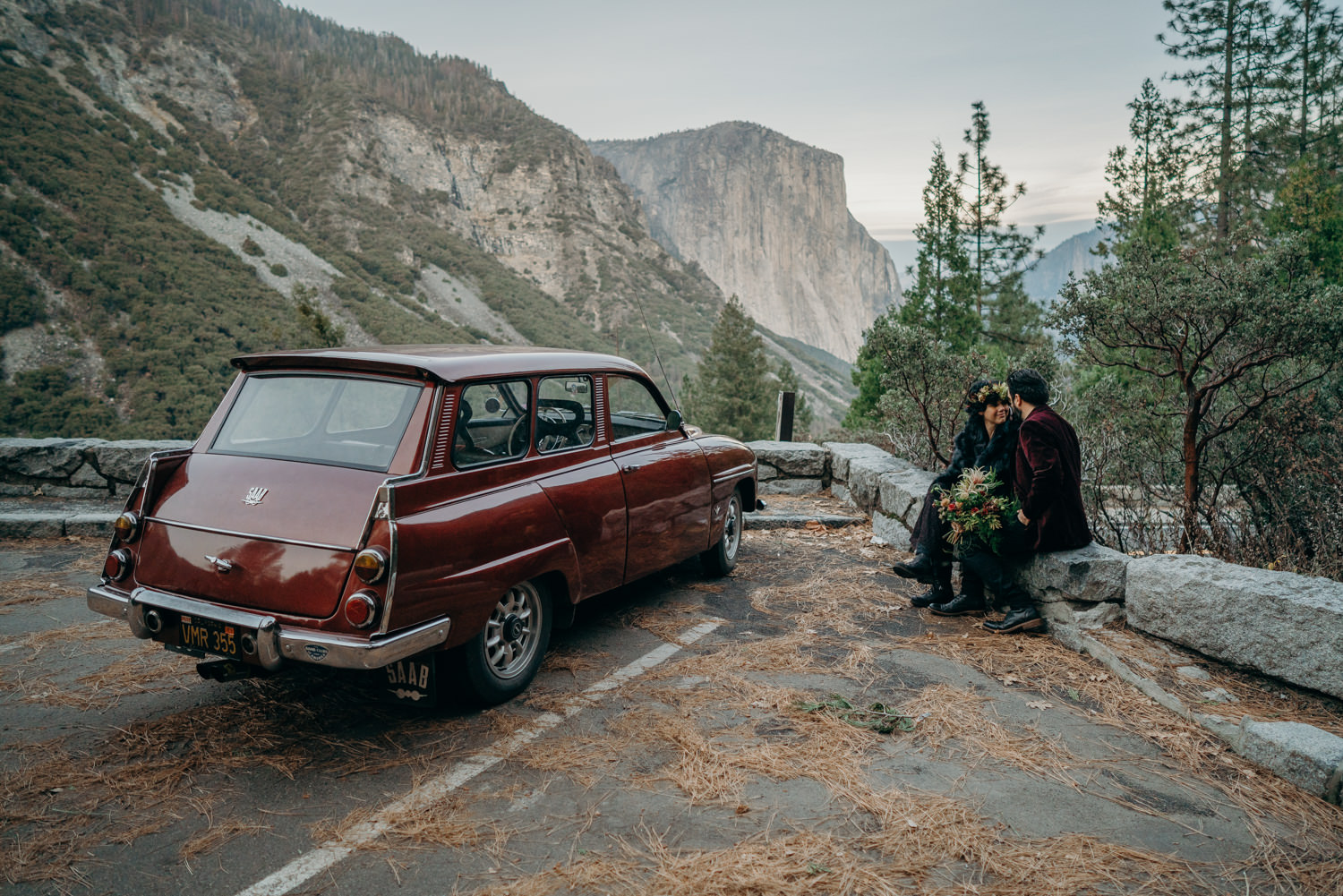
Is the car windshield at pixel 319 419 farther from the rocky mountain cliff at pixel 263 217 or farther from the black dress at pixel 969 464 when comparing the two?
the rocky mountain cliff at pixel 263 217

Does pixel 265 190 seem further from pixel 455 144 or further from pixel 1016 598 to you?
pixel 1016 598

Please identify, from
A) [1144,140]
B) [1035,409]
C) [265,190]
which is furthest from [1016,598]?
[265,190]

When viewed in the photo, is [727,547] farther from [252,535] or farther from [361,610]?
[252,535]

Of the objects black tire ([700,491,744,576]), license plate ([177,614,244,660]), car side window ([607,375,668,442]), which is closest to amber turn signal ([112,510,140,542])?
license plate ([177,614,244,660])

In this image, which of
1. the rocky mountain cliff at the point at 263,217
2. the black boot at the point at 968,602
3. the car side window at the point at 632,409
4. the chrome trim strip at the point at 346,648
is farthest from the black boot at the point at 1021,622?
the rocky mountain cliff at the point at 263,217

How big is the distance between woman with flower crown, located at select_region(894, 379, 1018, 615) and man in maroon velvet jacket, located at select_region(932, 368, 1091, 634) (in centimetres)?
21

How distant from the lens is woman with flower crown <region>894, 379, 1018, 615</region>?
539 cm

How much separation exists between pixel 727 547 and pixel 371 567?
3.75 m

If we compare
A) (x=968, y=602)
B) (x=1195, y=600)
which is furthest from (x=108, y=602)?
(x=1195, y=600)

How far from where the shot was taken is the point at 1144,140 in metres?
27.7

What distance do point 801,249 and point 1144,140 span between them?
12982 centimetres

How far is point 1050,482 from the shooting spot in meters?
4.86

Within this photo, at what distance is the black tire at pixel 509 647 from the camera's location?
3.70 metres

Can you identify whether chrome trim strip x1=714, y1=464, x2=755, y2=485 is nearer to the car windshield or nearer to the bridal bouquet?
the bridal bouquet
